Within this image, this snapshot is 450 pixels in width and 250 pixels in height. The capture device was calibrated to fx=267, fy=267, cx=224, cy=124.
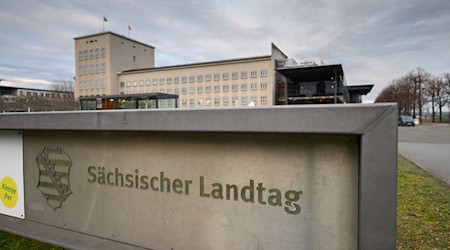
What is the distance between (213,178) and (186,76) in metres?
75.6

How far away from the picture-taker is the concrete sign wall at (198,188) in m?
1.58

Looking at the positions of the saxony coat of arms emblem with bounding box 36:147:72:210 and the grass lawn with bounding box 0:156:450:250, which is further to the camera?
the grass lawn with bounding box 0:156:450:250

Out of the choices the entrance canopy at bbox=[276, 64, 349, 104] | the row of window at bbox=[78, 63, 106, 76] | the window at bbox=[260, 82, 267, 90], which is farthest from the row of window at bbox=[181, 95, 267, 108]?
the row of window at bbox=[78, 63, 106, 76]

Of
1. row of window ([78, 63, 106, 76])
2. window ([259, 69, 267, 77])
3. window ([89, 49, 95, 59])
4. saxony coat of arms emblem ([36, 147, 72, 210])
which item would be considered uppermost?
window ([89, 49, 95, 59])

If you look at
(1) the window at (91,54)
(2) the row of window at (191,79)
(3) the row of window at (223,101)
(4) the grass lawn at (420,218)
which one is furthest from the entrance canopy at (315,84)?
(1) the window at (91,54)

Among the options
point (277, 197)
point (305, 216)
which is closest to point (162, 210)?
point (277, 197)

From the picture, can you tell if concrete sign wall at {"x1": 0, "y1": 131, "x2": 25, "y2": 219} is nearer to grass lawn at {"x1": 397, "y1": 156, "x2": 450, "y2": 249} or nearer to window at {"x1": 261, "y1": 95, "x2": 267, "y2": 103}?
grass lawn at {"x1": 397, "y1": 156, "x2": 450, "y2": 249}

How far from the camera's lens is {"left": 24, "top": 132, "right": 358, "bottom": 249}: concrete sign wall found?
1.58 metres

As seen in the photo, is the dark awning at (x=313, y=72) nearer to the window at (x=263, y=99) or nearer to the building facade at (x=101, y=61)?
the window at (x=263, y=99)

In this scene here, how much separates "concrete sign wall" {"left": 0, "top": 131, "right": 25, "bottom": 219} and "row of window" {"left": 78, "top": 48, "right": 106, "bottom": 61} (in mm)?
85678

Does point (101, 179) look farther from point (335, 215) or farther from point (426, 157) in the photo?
point (426, 157)

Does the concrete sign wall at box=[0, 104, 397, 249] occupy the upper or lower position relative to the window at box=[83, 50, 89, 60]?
lower

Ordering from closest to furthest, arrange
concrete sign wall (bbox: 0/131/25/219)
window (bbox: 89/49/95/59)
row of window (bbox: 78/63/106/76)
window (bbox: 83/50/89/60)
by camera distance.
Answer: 1. concrete sign wall (bbox: 0/131/25/219)
2. row of window (bbox: 78/63/106/76)
3. window (bbox: 89/49/95/59)
4. window (bbox: 83/50/89/60)

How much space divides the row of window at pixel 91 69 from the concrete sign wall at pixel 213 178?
84.9m
